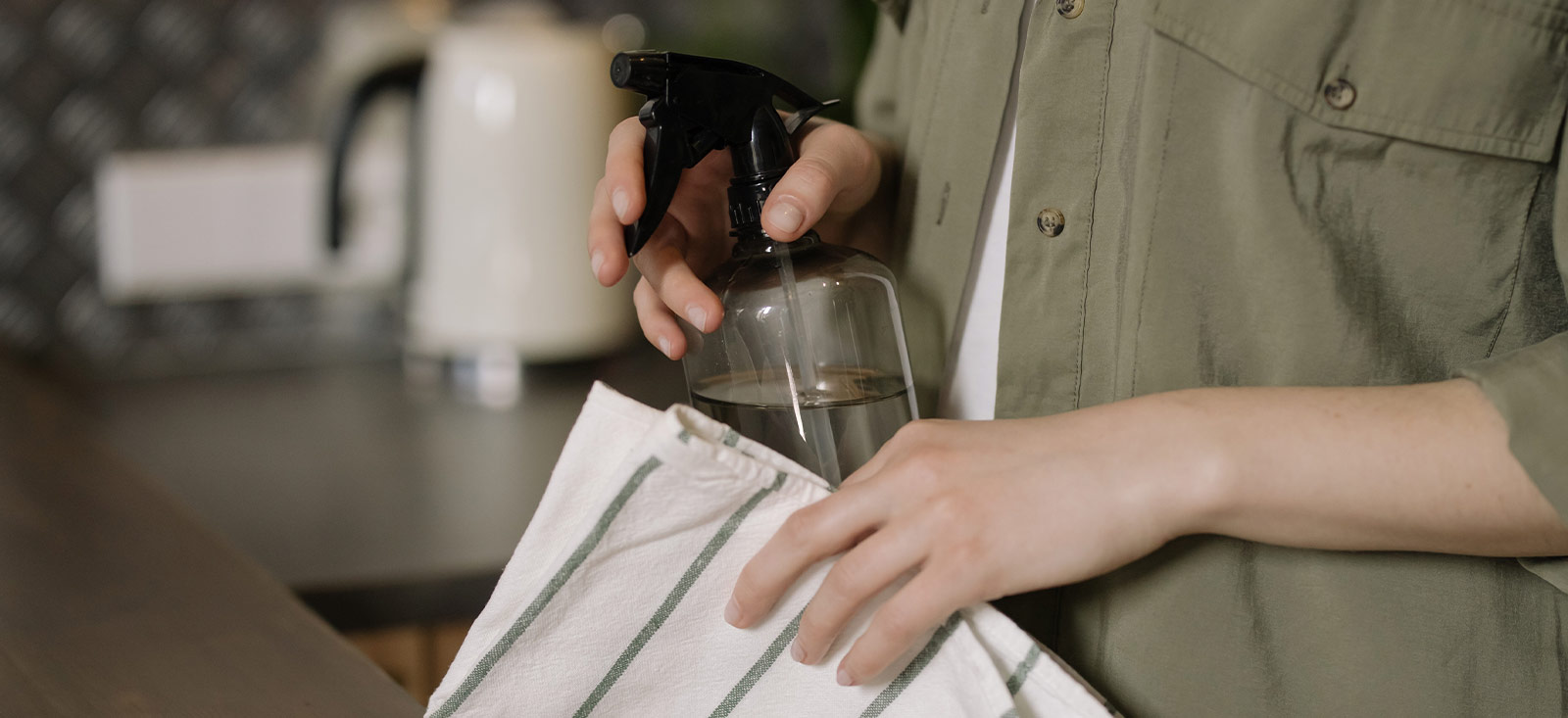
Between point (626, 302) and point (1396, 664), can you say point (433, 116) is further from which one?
point (1396, 664)

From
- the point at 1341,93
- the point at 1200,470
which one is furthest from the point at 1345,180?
the point at 1200,470

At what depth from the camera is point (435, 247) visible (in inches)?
53.7

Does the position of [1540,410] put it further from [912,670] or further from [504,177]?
[504,177]

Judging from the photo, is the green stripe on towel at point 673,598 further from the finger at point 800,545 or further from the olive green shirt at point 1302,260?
the olive green shirt at point 1302,260

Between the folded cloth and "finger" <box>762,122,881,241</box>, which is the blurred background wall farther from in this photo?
the folded cloth

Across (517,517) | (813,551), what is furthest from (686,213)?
(517,517)

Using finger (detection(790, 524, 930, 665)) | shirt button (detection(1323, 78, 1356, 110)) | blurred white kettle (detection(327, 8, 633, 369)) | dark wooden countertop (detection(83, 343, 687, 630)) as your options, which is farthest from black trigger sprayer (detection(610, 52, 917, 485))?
blurred white kettle (detection(327, 8, 633, 369))

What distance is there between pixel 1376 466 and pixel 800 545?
21 cm

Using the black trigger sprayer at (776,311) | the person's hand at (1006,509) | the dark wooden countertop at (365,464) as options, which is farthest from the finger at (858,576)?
the dark wooden countertop at (365,464)

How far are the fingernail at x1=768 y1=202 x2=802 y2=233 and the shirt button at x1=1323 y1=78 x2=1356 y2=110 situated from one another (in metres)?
0.22

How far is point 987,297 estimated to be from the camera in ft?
2.04

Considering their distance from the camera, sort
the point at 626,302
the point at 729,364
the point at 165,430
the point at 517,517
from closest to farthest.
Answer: the point at 729,364
the point at 517,517
the point at 165,430
the point at 626,302

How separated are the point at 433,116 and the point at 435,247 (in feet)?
0.47

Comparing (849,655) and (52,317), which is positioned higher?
(849,655)
